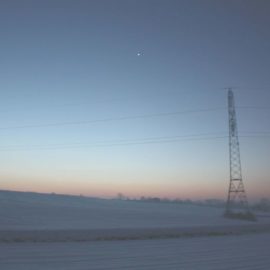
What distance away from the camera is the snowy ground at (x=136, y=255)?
2442 centimetres

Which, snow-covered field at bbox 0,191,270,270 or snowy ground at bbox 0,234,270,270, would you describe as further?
snow-covered field at bbox 0,191,270,270

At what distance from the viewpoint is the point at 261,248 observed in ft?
120

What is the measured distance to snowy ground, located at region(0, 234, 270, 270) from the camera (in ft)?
80.1

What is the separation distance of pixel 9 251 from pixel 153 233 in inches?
734

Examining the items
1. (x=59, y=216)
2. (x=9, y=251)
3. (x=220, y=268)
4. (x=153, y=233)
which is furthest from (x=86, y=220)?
(x=220, y=268)

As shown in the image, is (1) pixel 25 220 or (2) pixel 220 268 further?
(1) pixel 25 220

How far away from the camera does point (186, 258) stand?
2891 centimetres

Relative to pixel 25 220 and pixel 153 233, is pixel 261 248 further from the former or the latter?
pixel 25 220

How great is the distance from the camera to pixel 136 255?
96.3 feet

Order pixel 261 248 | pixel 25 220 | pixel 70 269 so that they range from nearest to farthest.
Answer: pixel 70 269, pixel 261 248, pixel 25 220

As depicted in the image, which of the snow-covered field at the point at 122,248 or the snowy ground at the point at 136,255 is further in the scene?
the snow-covered field at the point at 122,248

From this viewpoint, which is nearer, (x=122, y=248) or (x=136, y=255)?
(x=136, y=255)

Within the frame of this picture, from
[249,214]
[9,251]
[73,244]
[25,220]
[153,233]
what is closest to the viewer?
[9,251]

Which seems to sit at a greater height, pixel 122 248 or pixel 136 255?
pixel 122 248
